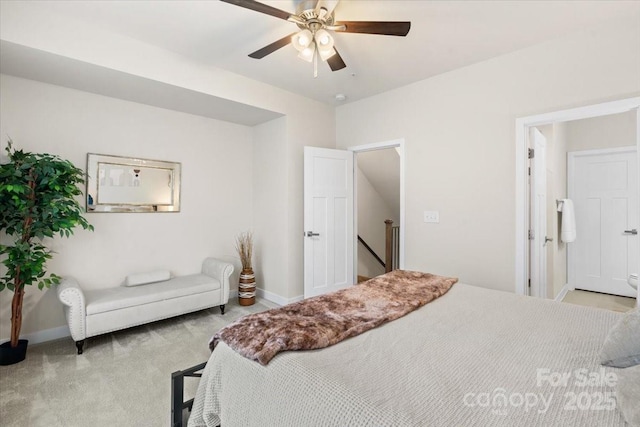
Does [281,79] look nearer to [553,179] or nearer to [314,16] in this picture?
[314,16]

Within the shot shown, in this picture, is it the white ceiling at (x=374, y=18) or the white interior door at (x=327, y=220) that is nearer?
the white ceiling at (x=374, y=18)

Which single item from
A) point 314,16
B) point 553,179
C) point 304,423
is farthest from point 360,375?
point 553,179

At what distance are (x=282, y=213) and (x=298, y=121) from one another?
47.4 inches

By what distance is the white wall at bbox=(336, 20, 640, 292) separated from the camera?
2.39 meters

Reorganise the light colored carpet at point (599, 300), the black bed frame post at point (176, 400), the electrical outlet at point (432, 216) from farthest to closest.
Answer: the light colored carpet at point (599, 300)
the electrical outlet at point (432, 216)
the black bed frame post at point (176, 400)

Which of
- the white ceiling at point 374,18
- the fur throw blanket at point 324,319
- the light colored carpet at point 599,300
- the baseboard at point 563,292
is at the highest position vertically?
the white ceiling at point 374,18

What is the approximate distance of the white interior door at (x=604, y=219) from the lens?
12.9ft

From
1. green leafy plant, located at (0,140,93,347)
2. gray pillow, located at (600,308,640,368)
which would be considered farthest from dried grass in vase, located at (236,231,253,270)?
gray pillow, located at (600,308,640,368)

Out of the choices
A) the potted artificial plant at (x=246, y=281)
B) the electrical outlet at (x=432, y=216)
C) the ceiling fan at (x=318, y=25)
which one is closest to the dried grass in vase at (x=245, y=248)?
the potted artificial plant at (x=246, y=281)

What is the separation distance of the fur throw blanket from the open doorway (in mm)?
3003

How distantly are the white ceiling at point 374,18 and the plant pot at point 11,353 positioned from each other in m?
2.60

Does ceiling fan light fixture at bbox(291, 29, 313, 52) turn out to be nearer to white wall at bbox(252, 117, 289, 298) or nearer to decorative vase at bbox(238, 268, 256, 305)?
white wall at bbox(252, 117, 289, 298)

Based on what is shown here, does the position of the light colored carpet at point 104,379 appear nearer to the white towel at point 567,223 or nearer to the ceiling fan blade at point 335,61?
the ceiling fan blade at point 335,61

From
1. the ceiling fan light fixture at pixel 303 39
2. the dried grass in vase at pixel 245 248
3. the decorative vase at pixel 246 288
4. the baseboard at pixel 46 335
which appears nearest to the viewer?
the ceiling fan light fixture at pixel 303 39
